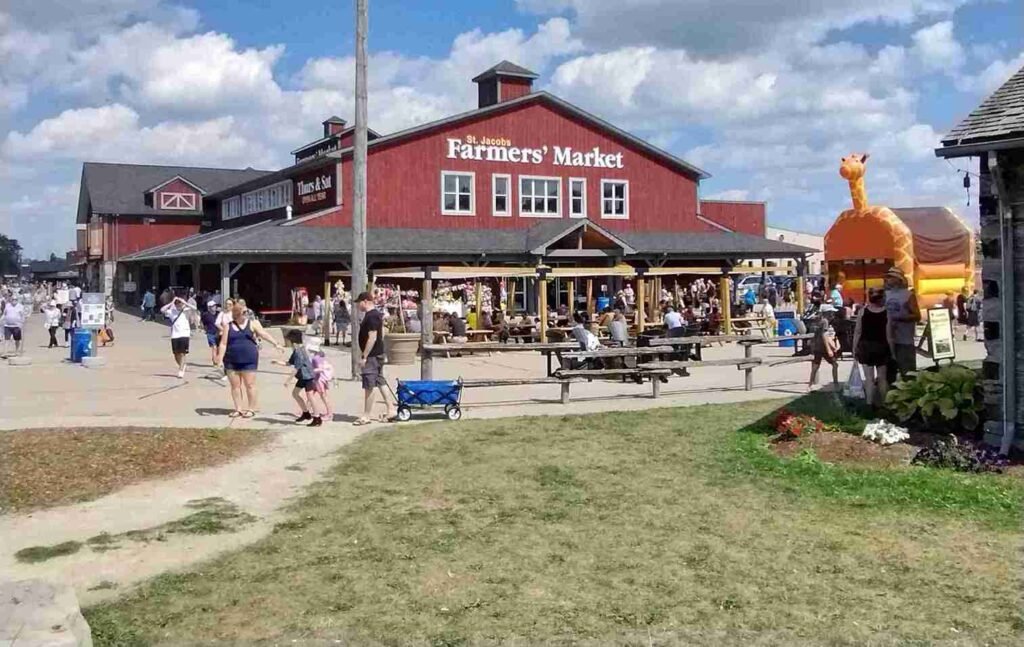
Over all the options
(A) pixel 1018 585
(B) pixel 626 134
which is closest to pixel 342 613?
(A) pixel 1018 585

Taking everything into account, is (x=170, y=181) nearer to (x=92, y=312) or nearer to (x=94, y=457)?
(x=92, y=312)

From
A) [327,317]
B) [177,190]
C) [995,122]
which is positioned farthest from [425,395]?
[177,190]

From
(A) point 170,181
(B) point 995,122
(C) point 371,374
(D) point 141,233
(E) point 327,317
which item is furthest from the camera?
(D) point 141,233

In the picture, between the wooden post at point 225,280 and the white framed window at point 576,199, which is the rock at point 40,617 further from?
the white framed window at point 576,199

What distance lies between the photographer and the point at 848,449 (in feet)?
32.3

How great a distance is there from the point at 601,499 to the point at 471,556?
77.2 inches

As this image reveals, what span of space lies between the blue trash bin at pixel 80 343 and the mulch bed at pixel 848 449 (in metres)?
17.3

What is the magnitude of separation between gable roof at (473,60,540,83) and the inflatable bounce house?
49.4 feet

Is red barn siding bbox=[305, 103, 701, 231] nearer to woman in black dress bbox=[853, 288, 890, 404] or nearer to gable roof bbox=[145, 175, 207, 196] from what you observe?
woman in black dress bbox=[853, 288, 890, 404]

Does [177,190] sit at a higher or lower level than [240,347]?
higher

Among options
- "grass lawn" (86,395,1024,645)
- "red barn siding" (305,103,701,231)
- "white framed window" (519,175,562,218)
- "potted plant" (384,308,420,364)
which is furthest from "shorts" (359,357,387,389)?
"white framed window" (519,175,562,218)

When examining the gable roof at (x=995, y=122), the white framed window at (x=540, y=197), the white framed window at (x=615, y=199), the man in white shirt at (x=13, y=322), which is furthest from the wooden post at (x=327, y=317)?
the gable roof at (x=995, y=122)

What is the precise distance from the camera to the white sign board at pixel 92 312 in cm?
2247

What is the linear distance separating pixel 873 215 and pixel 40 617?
2985 centimetres
